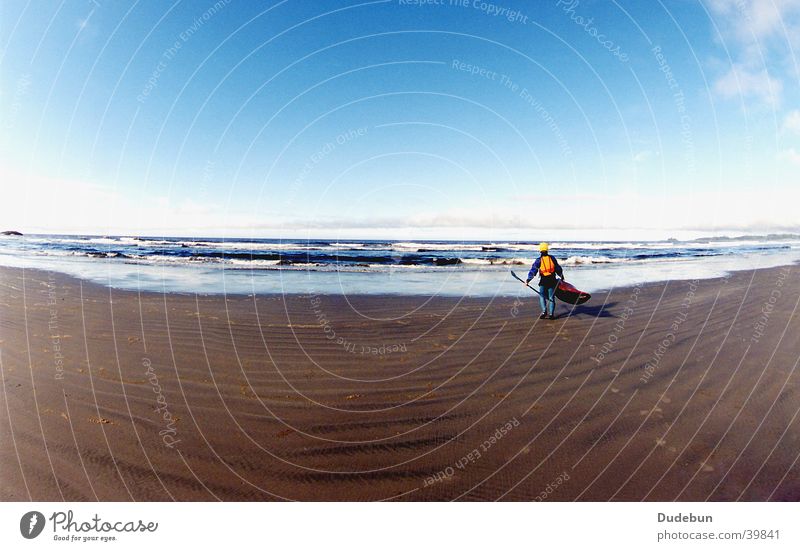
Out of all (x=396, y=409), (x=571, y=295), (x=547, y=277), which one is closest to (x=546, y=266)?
(x=547, y=277)

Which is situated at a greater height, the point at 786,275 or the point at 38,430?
the point at 786,275

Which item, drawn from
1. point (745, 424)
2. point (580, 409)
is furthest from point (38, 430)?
point (745, 424)

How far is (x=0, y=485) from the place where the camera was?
12.2 ft

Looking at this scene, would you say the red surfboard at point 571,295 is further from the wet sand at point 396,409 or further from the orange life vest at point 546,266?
the wet sand at point 396,409

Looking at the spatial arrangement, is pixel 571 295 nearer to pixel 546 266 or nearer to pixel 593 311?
pixel 593 311

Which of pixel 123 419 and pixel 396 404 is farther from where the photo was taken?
pixel 396 404

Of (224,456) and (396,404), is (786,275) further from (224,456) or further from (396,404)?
(224,456)

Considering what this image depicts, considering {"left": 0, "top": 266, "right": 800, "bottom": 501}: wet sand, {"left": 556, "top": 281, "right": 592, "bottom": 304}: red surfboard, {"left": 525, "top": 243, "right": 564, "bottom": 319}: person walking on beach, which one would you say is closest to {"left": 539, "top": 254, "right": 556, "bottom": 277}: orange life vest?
{"left": 525, "top": 243, "right": 564, "bottom": 319}: person walking on beach

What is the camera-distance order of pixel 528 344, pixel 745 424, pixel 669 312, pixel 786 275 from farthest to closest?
pixel 786 275, pixel 669 312, pixel 528 344, pixel 745 424

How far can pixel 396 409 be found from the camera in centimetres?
521
